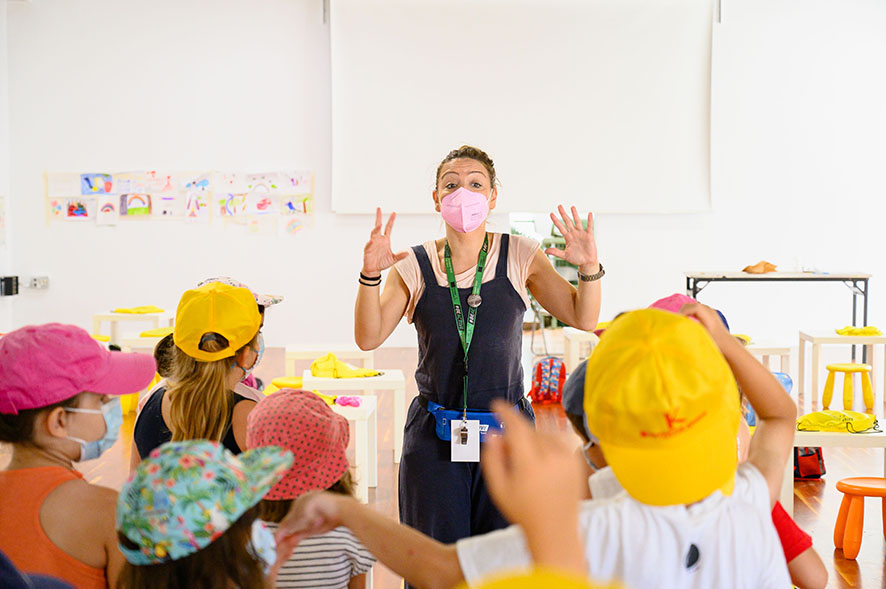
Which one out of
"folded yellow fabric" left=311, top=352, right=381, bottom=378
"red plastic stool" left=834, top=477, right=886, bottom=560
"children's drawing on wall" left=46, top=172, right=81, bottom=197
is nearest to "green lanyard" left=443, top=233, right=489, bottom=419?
"red plastic stool" left=834, top=477, right=886, bottom=560

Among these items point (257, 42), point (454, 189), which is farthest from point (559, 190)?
point (454, 189)

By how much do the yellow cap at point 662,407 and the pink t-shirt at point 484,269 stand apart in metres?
1.20

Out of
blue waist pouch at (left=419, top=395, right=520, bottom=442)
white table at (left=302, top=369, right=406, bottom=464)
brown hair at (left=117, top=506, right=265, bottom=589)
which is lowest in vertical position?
white table at (left=302, top=369, right=406, bottom=464)

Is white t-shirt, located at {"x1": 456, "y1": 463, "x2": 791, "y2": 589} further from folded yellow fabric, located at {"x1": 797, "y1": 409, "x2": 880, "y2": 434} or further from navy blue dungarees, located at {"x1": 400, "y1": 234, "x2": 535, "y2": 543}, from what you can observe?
folded yellow fabric, located at {"x1": 797, "y1": 409, "x2": 880, "y2": 434}

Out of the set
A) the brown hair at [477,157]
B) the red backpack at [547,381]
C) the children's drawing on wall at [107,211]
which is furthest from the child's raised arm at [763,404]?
the children's drawing on wall at [107,211]

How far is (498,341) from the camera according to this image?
2.22m

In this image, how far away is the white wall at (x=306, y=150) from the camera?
9.07 meters

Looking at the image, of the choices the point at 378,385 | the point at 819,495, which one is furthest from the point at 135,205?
the point at 819,495

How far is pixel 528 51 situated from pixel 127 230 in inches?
182

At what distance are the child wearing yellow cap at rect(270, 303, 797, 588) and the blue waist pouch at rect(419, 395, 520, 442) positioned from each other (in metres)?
0.95

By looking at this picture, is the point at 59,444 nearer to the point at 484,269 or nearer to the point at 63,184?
the point at 484,269

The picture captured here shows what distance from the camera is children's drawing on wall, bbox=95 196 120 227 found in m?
9.27

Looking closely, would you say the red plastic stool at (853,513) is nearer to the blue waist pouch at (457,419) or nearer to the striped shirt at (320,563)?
the blue waist pouch at (457,419)

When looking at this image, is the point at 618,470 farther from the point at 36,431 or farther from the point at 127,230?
the point at 127,230
